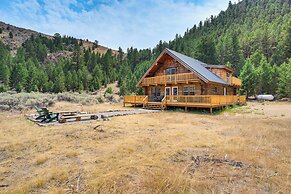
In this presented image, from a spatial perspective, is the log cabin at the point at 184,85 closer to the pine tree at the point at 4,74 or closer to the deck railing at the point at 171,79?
the deck railing at the point at 171,79

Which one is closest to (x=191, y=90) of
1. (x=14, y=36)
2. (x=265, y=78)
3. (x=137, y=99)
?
(x=137, y=99)

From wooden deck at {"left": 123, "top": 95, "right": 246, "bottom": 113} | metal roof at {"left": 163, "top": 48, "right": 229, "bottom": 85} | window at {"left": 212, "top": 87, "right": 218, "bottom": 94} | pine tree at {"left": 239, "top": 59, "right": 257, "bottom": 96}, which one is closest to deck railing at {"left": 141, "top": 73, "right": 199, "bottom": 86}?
metal roof at {"left": 163, "top": 48, "right": 229, "bottom": 85}

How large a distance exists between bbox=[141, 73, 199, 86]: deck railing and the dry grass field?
36.8 ft

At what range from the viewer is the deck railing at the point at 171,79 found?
731 inches

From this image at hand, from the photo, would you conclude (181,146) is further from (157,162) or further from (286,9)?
(286,9)

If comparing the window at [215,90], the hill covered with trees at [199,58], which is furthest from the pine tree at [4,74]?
the window at [215,90]

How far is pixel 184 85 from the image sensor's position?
2055 centimetres

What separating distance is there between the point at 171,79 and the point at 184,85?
1.59 m

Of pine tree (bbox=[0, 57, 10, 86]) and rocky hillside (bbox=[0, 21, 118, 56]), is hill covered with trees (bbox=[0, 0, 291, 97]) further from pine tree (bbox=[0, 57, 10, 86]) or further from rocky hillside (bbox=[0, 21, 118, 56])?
rocky hillside (bbox=[0, 21, 118, 56])

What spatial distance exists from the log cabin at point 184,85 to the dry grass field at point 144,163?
9.81 meters

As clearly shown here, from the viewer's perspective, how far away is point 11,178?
4.18 meters

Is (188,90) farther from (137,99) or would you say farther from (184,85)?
(137,99)

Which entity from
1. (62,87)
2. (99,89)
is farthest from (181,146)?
(99,89)

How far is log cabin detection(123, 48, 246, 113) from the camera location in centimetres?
1739
